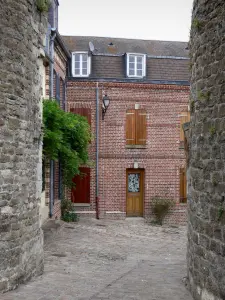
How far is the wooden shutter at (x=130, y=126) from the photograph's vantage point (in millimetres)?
19469

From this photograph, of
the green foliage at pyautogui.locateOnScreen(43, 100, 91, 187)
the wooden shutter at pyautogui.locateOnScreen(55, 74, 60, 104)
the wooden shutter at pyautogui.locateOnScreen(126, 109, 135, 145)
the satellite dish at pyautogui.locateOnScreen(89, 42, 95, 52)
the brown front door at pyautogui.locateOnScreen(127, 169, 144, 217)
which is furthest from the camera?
the satellite dish at pyautogui.locateOnScreen(89, 42, 95, 52)

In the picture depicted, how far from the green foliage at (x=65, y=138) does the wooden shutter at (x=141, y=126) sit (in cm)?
388

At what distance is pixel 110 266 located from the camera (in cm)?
991

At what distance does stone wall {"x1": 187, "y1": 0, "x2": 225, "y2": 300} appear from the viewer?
557 centimetres

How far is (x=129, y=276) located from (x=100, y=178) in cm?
1099

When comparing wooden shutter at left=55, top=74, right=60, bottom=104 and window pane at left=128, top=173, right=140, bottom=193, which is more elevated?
wooden shutter at left=55, top=74, right=60, bottom=104

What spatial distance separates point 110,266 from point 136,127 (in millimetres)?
10285

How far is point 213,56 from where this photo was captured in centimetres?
583

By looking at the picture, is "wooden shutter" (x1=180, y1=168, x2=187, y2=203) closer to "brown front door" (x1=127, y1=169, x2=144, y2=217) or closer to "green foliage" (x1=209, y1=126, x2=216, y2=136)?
"brown front door" (x1=127, y1=169, x2=144, y2=217)

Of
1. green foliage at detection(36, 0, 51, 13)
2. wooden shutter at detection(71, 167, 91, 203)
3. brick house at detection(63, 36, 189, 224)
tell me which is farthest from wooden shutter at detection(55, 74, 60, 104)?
green foliage at detection(36, 0, 51, 13)

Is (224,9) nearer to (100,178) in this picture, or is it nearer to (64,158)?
(64,158)

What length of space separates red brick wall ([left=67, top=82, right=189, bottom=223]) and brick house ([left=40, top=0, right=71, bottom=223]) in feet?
3.91

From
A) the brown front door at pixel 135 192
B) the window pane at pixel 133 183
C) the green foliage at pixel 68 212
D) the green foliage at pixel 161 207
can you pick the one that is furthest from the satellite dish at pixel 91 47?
the green foliage at pixel 161 207

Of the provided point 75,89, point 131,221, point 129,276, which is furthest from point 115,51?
point 129,276
